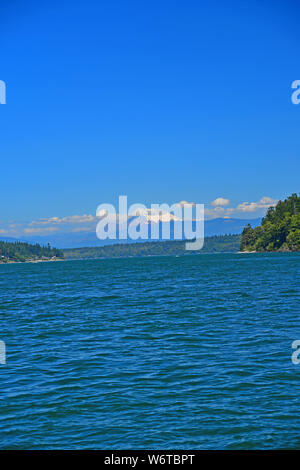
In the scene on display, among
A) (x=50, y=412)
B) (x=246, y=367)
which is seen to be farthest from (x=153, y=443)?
(x=246, y=367)

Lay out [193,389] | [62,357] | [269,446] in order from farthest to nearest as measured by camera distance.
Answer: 1. [62,357]
2. [193,389]
3. [269,446]

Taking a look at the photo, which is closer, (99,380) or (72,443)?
(72,443)

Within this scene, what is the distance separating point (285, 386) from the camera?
2055 cm

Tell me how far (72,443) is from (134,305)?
129 ft

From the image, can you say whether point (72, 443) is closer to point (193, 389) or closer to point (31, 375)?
point (193, 389)

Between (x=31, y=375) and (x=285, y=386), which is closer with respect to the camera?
(x=285, y=386)

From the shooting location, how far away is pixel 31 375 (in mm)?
24016

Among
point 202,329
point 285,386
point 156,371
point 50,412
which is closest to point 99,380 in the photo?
point 156,371

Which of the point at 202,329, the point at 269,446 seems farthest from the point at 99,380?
the point at 202,329

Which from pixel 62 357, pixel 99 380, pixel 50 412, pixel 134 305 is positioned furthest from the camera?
pixel 134 305

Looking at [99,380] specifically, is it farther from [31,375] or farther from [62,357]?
[62,357]
